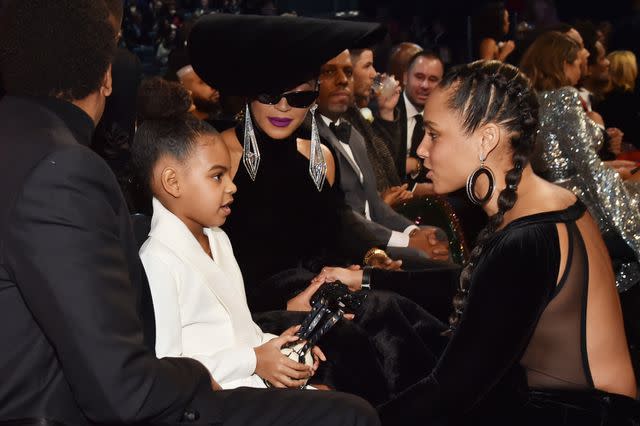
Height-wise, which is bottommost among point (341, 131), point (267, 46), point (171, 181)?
point (341, 131)

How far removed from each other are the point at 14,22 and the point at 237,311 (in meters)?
0.99

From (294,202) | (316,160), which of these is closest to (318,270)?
(294,202)

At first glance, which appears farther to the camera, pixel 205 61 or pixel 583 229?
pixel 205 61

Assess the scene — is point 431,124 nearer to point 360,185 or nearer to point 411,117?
point 360,185

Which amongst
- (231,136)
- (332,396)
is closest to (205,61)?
(231,136)

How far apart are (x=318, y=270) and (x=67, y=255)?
5.37 ft

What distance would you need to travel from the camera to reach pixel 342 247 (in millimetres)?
3250

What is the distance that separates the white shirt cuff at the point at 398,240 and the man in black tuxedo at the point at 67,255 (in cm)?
190

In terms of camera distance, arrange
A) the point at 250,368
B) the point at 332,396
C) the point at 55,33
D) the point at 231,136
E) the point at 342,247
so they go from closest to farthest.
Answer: the point at 55,33 → the point at 332,396 → the point at 250,368 → the point at 231,136 → the point at 342,247

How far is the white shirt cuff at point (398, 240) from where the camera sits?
3.58 metres

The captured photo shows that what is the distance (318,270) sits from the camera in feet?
9.92

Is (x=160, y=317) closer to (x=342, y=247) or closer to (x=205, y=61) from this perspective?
(x=205, y=61)

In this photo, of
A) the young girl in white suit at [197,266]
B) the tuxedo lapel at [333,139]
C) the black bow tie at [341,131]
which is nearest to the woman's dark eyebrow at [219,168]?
the young girl in white suit at [197,266]

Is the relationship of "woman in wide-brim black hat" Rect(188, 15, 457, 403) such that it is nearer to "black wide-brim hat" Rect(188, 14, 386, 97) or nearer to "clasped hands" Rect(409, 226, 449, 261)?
"black wide-brim hat" Rect(188, 14, 386, 97)
